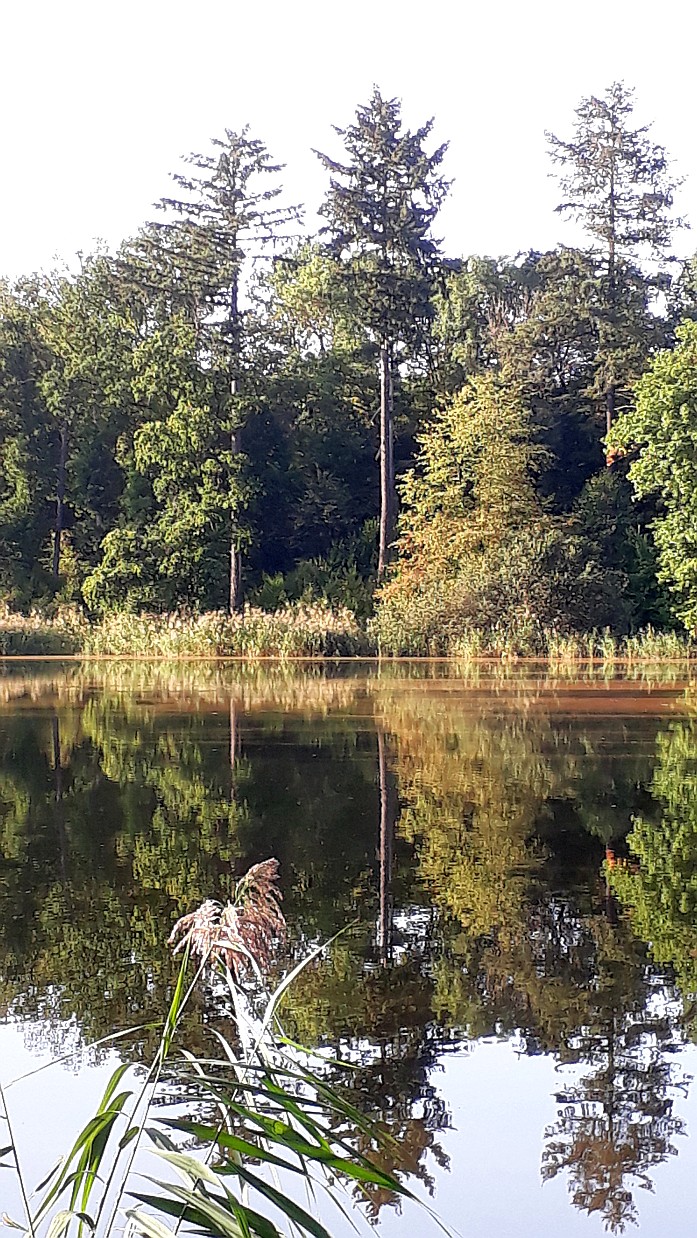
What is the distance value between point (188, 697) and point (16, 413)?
26.1 m

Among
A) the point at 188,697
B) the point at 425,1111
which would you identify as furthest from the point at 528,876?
the point at 188,697

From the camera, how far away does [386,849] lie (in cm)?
982

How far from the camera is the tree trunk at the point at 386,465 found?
41.7 meters

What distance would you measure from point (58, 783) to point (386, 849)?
4271mm

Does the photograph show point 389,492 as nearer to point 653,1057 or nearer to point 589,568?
point 589,568

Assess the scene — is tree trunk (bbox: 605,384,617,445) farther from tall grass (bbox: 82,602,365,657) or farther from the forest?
tall grass (bbox: 82,602,365,657)

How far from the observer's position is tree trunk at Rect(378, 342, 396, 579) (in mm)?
41688

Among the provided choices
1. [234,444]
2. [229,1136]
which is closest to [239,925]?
[229,1136]

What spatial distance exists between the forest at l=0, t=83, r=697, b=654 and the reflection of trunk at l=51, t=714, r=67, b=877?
17.0 m

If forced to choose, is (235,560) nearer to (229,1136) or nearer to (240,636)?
(240,636)

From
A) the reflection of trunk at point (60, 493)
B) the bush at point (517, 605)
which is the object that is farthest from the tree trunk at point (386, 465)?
the reflection of trunk at point (60, 493)

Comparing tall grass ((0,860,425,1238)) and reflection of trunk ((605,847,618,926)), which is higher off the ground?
tall grass ((0,860,425,1238))

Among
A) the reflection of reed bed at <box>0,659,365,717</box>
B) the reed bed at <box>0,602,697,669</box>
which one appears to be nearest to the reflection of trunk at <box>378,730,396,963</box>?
the reflection of reed bed at <box>0,659,365,717</box>

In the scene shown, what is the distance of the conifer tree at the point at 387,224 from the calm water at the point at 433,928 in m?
25.7
